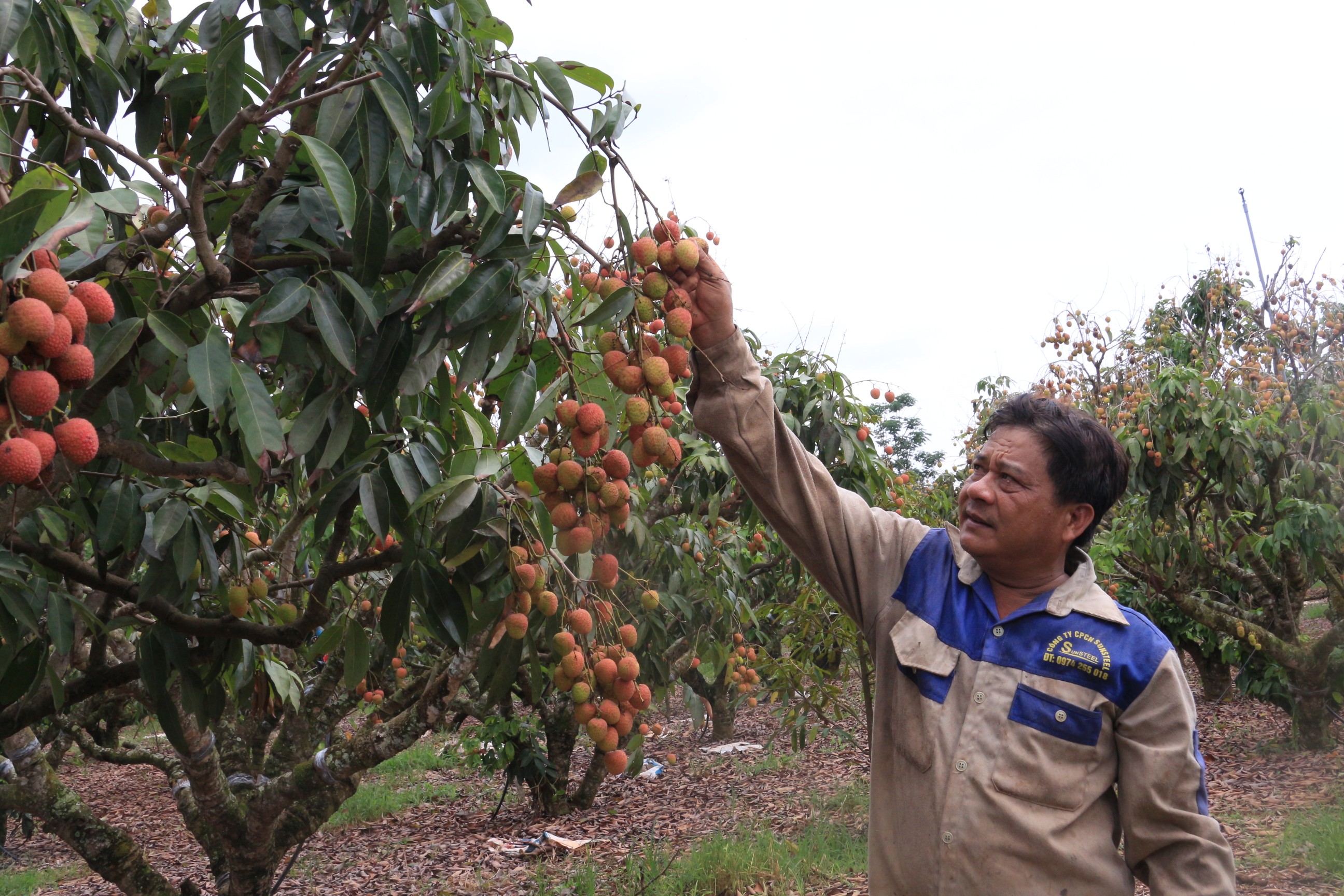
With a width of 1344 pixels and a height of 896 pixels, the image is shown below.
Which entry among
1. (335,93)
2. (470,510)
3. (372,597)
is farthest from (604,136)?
(372,597)

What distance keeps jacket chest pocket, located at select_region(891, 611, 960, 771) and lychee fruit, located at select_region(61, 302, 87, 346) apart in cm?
113

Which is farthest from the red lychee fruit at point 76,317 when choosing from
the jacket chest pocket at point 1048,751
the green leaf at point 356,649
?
the jacket chest pocket at point 1048,751

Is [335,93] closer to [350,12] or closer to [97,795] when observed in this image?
[350,12]

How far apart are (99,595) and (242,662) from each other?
0.52 meters

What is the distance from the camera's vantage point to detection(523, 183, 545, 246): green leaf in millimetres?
1205

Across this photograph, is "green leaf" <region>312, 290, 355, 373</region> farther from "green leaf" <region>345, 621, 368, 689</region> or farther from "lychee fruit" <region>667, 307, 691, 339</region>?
"green leaf" <region>345, 621, 368, 689</region>

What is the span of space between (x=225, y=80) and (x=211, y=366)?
47 centimetres

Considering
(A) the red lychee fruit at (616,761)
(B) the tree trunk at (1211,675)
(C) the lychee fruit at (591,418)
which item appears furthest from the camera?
(B) the tree trunk at (1211,675)

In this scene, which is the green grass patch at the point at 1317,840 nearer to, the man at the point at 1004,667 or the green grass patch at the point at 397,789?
the man at the point at 1004,667

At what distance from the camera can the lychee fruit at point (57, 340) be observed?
2.90ft

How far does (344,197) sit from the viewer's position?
46.9 inches

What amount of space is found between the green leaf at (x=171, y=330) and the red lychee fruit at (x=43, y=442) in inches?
9.9

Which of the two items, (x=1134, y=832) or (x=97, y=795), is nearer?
(x=1134, y=832)

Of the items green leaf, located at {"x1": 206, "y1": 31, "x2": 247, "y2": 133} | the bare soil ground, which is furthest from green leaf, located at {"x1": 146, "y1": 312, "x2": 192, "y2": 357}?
the bare soil ground
